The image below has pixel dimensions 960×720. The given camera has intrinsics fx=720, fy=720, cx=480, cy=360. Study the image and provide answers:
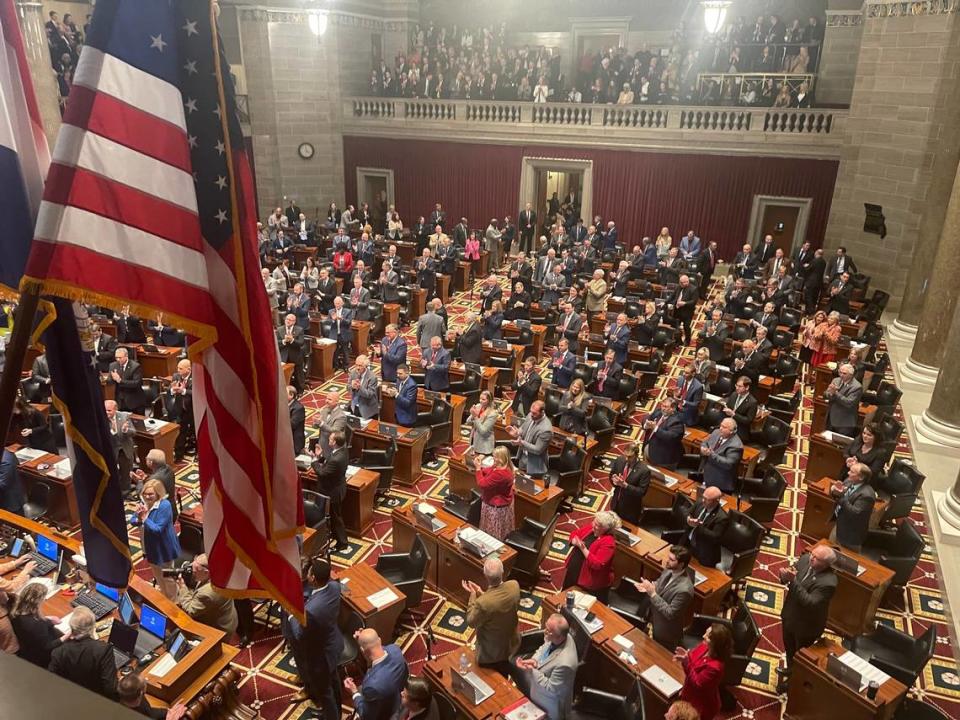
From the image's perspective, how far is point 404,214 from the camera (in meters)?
26.6

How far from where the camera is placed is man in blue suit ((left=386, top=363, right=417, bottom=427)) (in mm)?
10422

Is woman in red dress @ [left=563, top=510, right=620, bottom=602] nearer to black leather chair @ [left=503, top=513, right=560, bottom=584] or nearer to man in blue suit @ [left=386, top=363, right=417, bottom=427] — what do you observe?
black leather chair @ [left=503, top=513, right=560, bottom=584]

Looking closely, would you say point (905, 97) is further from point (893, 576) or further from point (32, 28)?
point (32, 28)

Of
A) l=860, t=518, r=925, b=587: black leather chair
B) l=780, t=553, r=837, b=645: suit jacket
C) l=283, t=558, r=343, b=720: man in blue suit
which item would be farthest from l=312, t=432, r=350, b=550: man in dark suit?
l=860, t=518, r=925, b=587: black leather chair

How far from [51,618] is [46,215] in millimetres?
5091

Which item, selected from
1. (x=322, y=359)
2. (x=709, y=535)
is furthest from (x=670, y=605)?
(x=322, y=359)

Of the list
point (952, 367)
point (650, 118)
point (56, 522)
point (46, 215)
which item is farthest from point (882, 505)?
point (650, 118)

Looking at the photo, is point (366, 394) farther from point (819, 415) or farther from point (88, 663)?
point (819, 415)

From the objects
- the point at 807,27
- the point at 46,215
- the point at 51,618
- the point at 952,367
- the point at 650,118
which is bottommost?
the point at 51,618

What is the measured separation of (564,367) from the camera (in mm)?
11938

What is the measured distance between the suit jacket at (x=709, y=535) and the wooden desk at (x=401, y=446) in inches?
155

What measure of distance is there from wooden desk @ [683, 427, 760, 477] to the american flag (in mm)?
7452

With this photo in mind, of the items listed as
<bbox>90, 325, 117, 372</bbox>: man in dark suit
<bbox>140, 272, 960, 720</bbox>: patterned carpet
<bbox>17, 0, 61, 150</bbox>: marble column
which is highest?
<bbox>17, 0, 61, 150</bbox>: marble column

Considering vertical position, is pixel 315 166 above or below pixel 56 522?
above
